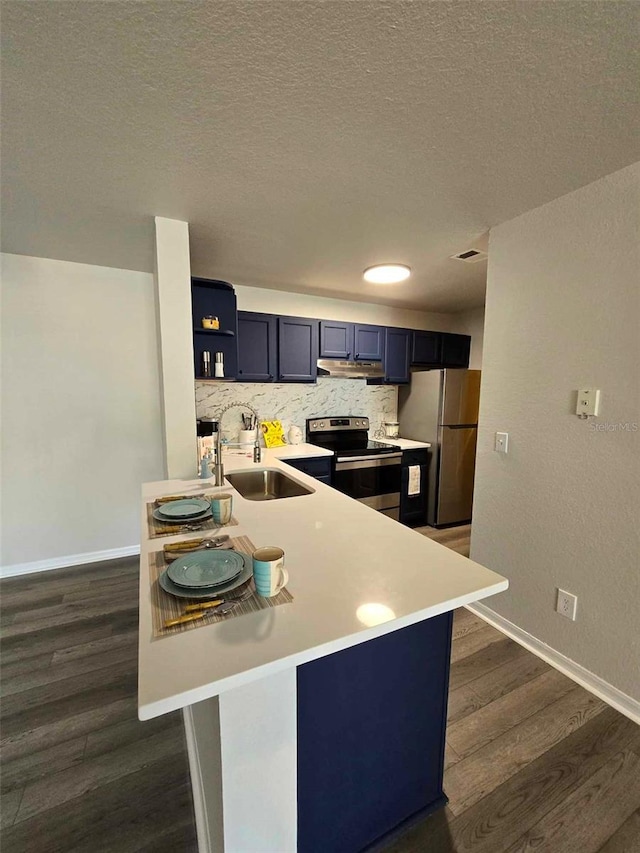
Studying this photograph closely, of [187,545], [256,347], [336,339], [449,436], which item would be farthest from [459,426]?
[187,545]

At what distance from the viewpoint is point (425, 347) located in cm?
400

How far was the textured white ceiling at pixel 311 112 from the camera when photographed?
916 mm

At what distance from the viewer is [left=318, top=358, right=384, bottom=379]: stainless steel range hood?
352cm

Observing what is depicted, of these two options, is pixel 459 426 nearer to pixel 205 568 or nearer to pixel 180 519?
pixel 180 519

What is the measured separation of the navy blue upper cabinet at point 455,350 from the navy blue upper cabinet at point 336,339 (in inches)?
49.5

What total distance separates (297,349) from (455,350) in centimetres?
203

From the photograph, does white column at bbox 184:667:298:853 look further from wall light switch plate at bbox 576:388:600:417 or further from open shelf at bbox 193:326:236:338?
open shelf at bbox 193:326:236:338

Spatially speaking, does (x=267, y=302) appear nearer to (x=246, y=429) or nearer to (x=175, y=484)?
(x=246, y=429)

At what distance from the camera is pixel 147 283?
9.75ft

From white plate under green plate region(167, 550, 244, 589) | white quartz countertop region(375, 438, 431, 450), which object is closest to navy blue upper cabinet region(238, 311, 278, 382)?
white quartz countertop region(375, 438, 431, 450)

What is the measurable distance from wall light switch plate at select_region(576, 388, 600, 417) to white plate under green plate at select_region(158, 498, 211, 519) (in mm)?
1776

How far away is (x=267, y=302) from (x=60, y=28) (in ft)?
8.40

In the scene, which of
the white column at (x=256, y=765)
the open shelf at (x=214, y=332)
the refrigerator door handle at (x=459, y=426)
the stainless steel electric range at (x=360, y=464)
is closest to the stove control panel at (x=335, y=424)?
the stainless steel electric range at (x=360, y=464)

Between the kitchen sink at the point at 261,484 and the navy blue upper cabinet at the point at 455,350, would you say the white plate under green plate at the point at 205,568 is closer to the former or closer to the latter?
the kitchen sink at the point at 261,484
